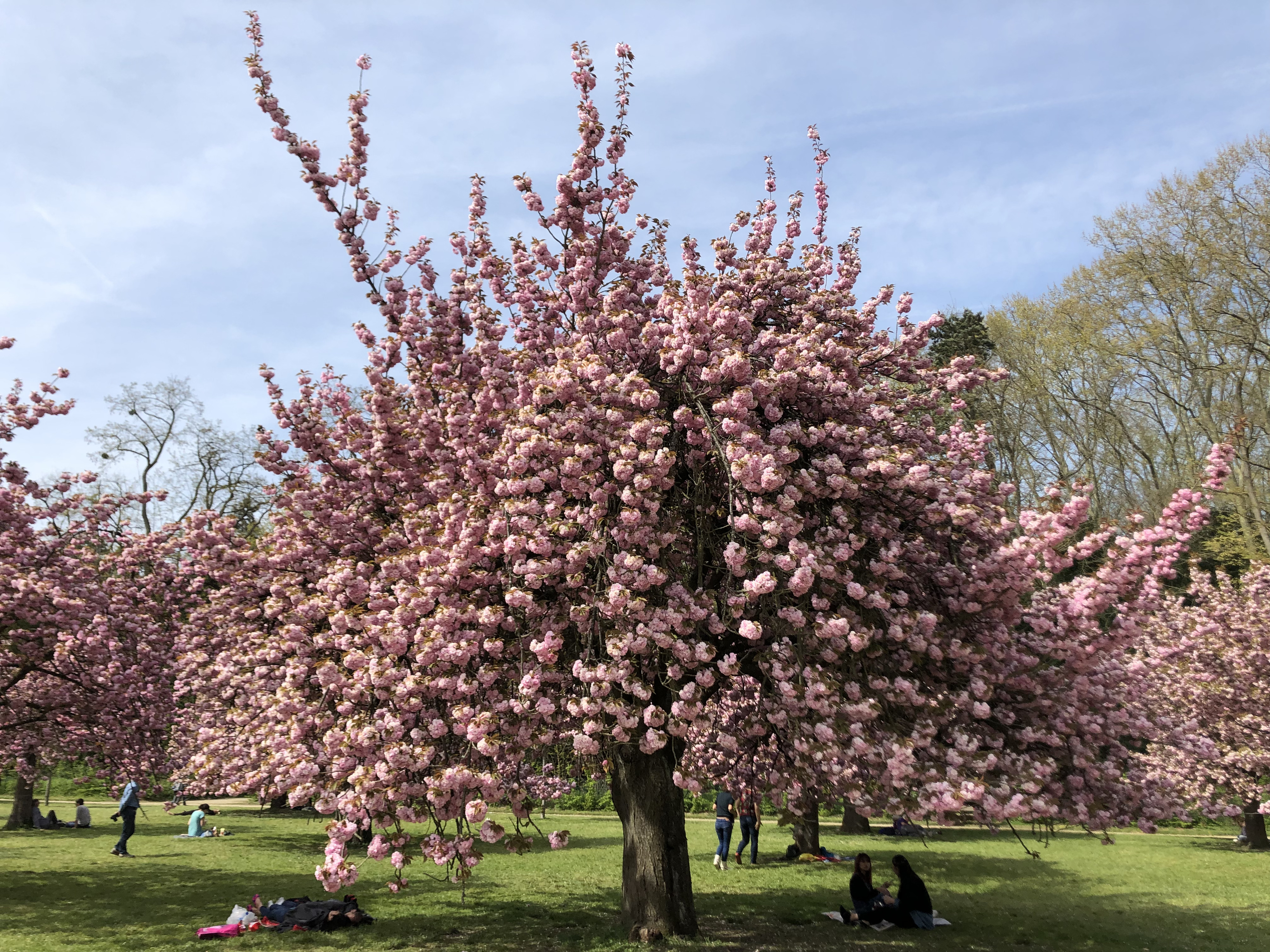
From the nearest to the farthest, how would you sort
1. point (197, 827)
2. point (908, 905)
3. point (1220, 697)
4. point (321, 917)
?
1. point (321, 917)
2. point (908, 905)
3. point (1220, 697)
4. point (197, 827)

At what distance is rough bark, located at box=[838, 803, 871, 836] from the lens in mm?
24375

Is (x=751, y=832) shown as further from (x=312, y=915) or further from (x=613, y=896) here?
(x=312, y=915)

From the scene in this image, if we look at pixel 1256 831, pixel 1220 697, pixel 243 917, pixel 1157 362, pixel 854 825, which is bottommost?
pixel 854 825

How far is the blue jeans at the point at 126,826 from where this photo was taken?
62.5 feet

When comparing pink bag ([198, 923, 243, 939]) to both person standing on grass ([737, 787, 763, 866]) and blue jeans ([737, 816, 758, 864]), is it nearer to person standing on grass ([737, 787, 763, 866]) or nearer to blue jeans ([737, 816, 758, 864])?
person standing on grass ([737, 787, 763, 866])

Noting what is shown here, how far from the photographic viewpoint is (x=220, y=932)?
36.6 feet

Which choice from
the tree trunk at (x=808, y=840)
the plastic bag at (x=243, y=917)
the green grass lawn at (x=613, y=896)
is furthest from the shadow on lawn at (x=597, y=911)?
the tree trunk at (x=808, y=840)

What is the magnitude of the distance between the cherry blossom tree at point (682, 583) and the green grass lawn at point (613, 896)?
2796 mm

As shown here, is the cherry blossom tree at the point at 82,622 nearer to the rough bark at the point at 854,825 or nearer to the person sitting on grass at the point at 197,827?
Answer: the person sitting on grass at the point at 197,827

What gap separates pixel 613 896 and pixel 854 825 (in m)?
12.7

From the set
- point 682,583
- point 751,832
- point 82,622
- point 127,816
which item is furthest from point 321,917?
point 127,816

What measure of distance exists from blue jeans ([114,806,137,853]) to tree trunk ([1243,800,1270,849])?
26.3 metres

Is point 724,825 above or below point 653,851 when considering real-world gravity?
below

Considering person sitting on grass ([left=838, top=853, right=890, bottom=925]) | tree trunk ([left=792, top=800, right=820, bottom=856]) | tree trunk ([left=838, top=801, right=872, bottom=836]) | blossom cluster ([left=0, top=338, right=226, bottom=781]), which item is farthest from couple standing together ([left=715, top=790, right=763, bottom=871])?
blossom cluster ([left=0, top=338, right=226, bottom=781])
